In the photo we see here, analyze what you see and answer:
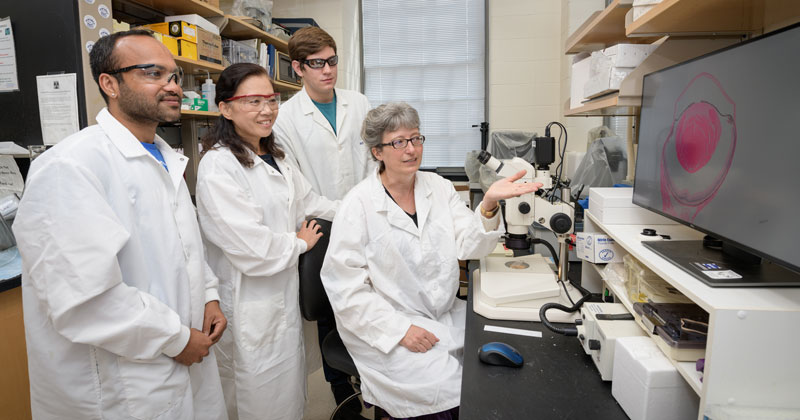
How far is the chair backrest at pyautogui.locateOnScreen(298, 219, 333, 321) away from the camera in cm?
154

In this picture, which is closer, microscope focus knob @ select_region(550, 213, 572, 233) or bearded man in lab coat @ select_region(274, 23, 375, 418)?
microscope focus knob @ select_region(550, 213, 572, 233)

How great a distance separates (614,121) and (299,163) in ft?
8.52

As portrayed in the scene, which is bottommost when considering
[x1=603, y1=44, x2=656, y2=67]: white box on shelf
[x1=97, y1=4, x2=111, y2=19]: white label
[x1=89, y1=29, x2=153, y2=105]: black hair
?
[x1=89, y1=29, x2=153, y2=105]: black hair

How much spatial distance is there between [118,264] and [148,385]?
31 cm

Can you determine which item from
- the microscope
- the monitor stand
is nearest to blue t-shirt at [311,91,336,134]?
the microscope

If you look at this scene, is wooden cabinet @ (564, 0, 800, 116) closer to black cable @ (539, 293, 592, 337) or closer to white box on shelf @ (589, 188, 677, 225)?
white box on shelf @ (589, 188, 677, 225)

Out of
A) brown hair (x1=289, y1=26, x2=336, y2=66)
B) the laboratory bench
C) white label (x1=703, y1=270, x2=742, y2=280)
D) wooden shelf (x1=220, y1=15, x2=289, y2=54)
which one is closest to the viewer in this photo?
white label (x1=703, y1=270, x2=742, y2=280)

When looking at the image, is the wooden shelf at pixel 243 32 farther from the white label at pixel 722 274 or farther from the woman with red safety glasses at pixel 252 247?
the white label at pixel 722 274

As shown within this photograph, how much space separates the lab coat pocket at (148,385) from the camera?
105cm

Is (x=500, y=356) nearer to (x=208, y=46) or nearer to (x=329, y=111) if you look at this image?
(x=329, y=111)

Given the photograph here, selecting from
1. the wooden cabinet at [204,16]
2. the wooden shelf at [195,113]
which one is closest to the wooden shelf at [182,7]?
the wooden cabinet at [204,16]

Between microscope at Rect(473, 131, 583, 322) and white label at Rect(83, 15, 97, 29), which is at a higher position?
white label at Rect(83, 15, 97, 29)

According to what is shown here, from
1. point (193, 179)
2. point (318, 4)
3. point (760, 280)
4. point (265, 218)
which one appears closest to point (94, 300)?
point (265, 218)

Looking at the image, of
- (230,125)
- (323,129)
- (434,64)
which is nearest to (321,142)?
(323,129)
